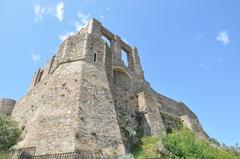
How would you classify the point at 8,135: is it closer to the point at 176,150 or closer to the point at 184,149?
the point at 176,150

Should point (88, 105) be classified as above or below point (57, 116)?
above

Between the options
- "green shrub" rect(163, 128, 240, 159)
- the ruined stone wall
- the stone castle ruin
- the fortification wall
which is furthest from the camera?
the fortification wall

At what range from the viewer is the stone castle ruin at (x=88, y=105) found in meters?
11.7

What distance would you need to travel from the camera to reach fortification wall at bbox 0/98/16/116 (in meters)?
21.0

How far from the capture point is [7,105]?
850 inches

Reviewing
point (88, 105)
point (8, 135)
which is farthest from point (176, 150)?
point (8, 135)

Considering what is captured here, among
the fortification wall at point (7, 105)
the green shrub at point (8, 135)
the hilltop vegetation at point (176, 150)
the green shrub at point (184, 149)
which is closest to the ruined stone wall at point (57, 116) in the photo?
the green shrub at point (8, 135)

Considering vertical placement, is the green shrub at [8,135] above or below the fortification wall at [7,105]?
below

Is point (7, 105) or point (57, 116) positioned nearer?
point (57, 116)

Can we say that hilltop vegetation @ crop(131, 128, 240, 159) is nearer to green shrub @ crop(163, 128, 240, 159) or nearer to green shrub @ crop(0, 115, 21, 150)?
green shrub @ crop(163, 128, 240, 159)

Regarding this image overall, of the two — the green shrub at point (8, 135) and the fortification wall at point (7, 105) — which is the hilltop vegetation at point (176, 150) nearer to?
the green shrub at point (8, 135)

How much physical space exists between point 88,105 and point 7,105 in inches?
456

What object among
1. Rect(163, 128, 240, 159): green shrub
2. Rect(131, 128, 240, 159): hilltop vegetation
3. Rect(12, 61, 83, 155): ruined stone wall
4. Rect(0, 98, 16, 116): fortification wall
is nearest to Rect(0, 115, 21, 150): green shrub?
Rect(12, 61, 83, 155): ruined stone wall

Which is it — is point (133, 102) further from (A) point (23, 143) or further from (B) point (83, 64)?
(A) point (23, 143)
